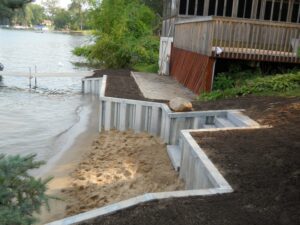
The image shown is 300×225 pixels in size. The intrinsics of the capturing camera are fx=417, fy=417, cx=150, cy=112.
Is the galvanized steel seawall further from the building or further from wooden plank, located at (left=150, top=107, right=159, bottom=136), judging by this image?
wooden plank, located at (left=150, top=107, right=159, bottom=136)

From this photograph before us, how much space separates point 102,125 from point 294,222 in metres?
8.98

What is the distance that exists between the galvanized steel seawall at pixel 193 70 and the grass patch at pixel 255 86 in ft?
1.45

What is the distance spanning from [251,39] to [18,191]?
1082 cm

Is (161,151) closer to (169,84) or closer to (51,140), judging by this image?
(51,140)

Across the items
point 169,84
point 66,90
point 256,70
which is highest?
point 256,70

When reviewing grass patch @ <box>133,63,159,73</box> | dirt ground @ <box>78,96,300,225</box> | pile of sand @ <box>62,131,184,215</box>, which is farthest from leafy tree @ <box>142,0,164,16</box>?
dirt ground @ <box>78,96,300,225</box>

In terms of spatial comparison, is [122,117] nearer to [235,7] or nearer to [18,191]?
[18,191]

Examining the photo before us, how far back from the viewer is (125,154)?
11078 mm

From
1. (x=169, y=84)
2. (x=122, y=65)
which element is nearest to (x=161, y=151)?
(x=169, y=84)

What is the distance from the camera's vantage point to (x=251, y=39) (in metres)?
13.6

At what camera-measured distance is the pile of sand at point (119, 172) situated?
8.23m

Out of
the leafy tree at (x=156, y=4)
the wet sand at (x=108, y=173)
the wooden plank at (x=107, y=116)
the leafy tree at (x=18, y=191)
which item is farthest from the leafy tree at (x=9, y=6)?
the leafy tree at (x=156, y=4)

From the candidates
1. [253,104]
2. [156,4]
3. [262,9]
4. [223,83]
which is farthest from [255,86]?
[156,4]

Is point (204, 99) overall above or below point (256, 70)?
below
